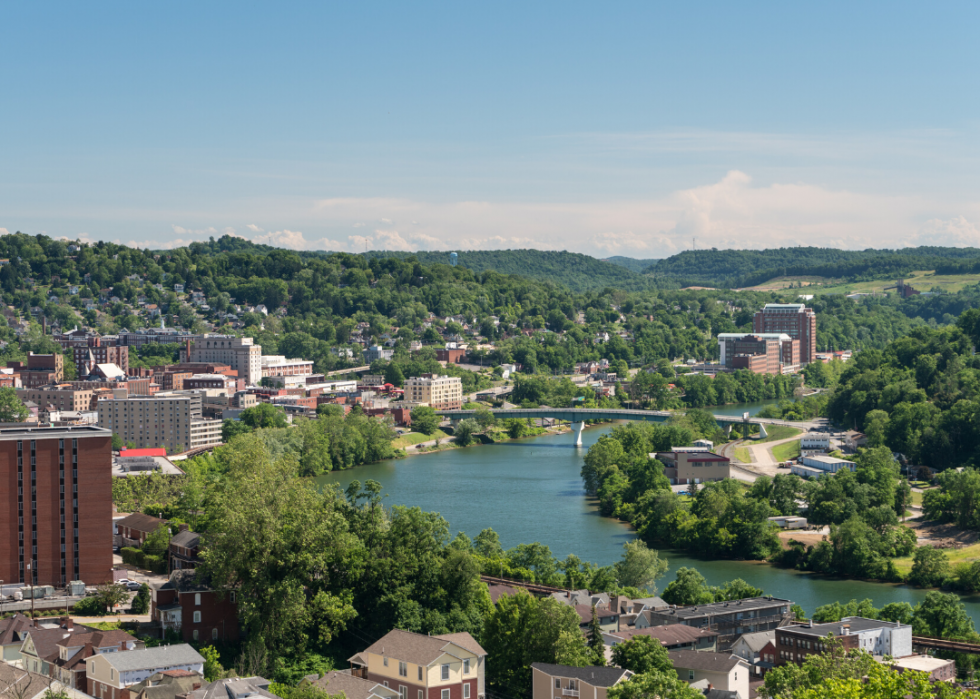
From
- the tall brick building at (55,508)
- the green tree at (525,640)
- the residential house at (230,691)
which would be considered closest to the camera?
the residential house at (230,691)

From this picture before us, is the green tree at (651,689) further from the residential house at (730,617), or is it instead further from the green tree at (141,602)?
the green tree at (141,602)

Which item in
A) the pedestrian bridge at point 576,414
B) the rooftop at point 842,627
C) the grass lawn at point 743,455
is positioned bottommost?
the grass lawn at point 743,455

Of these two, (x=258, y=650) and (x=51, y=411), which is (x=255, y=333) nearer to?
(x=51, y=411)

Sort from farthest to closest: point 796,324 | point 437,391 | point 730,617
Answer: point 796,324 < point 437,391 < point 730,617

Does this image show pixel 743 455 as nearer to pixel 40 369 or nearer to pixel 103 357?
pixel 40 369

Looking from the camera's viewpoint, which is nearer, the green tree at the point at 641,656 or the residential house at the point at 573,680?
the residential house at the point at 573,680

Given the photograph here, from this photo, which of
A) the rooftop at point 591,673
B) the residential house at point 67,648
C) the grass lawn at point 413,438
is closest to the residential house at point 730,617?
the rooftop at point 591,673

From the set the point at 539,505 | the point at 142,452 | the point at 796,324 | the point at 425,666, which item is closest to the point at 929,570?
the point at 539,505
